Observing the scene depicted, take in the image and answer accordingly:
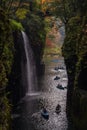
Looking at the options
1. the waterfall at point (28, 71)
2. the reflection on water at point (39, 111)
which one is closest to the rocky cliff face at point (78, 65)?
the reflection on water at point (39, 111)

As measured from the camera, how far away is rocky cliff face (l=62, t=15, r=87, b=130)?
22.3 metres

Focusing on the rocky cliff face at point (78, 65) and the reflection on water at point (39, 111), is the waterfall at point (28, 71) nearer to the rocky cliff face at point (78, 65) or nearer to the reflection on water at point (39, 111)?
the reflection on water at point (39, 111)

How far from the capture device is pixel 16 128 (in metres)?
26.4

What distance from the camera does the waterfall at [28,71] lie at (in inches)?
1587

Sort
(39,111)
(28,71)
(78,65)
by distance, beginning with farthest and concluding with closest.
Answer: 1. (28,71)
2. (39,111)
3. (78,65)

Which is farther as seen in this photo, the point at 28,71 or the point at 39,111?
the point at 28,71

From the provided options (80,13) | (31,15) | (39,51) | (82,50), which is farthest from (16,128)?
(39,51)

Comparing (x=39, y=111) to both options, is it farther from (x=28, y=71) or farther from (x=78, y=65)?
(x=28, y=71)

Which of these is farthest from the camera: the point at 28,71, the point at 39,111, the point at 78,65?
the point at 28,71

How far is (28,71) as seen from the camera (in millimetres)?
42000

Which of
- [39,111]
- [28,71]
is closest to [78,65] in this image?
[39,111]

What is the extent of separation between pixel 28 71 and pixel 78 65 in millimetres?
19708

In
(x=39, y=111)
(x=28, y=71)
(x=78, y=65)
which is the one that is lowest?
(x=39, y=111)

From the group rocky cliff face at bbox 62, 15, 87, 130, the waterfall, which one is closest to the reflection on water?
the waterfall
